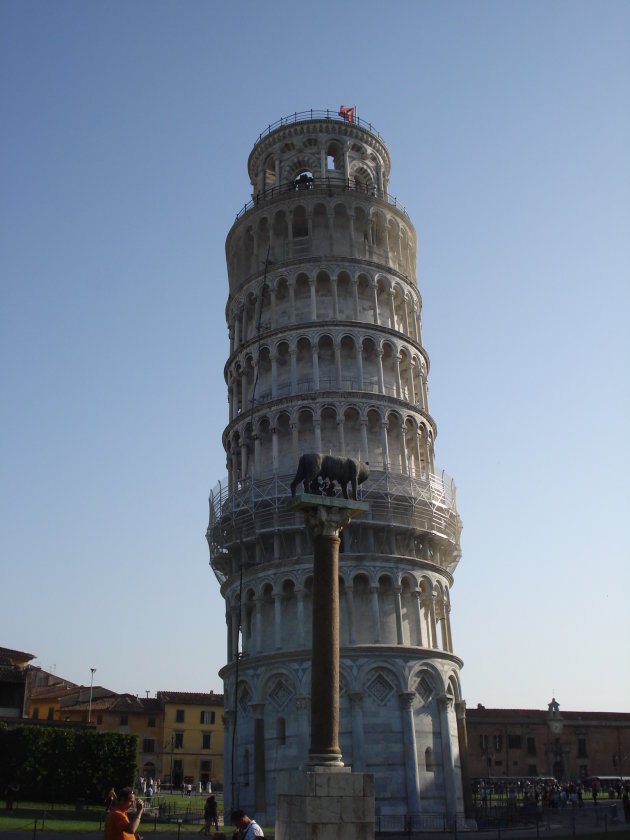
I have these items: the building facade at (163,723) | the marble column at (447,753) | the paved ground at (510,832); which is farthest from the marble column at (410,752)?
the building facade at (163,723)

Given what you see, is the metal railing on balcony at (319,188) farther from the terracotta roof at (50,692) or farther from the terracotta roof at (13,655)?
the terracotta roof at (50,692)

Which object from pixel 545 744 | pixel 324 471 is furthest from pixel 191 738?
pixel 324 471

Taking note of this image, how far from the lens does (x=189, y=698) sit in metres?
84.7

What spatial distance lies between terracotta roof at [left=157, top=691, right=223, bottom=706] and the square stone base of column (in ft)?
226

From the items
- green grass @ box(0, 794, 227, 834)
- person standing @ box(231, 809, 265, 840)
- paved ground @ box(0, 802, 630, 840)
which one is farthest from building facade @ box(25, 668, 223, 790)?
person standing @ box(231, 809, 265, 840)

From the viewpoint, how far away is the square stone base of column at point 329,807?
17.9 m

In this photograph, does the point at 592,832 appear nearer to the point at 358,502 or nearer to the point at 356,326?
the point at 358,502

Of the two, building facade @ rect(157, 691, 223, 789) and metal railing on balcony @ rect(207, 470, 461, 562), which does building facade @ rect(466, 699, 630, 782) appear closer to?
building facade @ rect(157, 691, 223, 789)

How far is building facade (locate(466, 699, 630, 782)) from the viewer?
7769 centimetres

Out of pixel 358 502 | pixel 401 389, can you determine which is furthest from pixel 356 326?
pixel 358 502

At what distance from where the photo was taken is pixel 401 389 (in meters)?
46.0

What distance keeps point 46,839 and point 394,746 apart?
50.8ft

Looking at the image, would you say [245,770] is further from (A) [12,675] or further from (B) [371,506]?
(A) [12,675]

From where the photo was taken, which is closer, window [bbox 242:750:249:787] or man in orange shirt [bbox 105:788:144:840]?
man in orange shirt [bbox 105:788:144:840]
